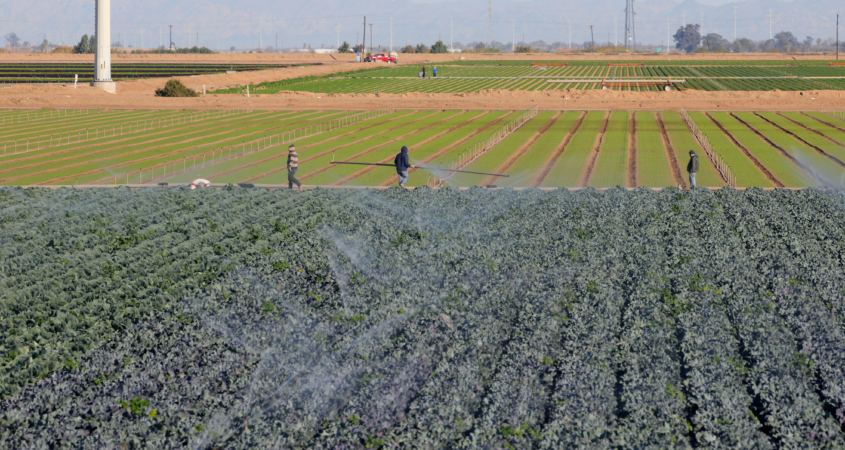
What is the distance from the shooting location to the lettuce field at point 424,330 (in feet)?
27.9

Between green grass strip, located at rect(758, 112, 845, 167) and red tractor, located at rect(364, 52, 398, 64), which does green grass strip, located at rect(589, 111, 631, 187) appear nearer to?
green grass strip, located at rect(758, 112, 845, 167)

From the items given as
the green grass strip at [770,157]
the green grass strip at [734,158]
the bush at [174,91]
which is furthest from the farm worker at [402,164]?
the bush at [174,91]

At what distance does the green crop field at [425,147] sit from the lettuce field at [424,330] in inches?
364

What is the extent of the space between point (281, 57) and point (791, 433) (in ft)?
491

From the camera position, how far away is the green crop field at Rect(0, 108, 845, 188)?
28500mm

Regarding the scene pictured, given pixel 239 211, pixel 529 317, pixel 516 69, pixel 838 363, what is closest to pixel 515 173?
pixel 239 211

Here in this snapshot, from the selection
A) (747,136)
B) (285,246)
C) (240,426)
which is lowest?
(240,426)

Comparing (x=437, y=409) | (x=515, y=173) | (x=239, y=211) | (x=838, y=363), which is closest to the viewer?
(x=437, y=409)

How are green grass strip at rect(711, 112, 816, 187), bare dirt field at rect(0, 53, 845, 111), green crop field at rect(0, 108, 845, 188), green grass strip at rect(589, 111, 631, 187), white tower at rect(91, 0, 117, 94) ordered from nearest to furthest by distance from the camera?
1. green grass strip at rect(711, 112, 816, 187)
2. green grass strip at rect(589, 111, 631, 187)
3. green crop field at rect(0, 108, 845, 188)
4. bare dirt field at rect(0, 53, 845, 111)
5. white tower at rect(91, 0, 117, 94)

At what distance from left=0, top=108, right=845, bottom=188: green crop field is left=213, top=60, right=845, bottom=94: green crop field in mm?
25167

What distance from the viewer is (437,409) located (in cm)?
880

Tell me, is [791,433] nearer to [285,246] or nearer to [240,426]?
[240,426]

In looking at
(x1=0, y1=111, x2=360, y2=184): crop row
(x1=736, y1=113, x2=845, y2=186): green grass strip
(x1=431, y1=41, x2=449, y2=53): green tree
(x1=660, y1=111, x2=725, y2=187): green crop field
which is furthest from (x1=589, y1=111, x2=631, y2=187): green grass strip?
(x1=431, y1=41, x2=449, y2=53): green tree

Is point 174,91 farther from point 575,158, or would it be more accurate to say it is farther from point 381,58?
point 381,58
